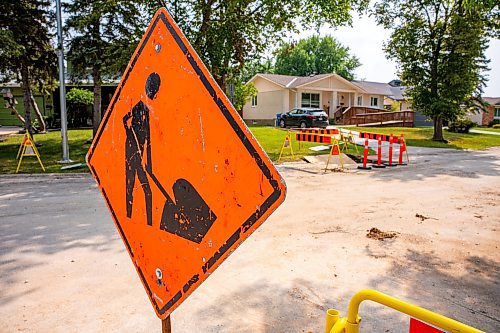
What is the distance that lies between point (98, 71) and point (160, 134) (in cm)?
1655

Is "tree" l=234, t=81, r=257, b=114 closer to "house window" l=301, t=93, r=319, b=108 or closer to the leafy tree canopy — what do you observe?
"house window" l=301, t=93, r=319, b=108

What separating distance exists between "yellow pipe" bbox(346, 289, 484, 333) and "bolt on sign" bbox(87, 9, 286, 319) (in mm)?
572

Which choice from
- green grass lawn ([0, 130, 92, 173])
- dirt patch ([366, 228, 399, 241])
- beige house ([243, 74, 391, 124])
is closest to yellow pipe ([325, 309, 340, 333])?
dirt patch ([366, 228, 399, 241])

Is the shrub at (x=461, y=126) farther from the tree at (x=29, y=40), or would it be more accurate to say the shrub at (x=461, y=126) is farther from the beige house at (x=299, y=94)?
the tree at (x=29, y=40)

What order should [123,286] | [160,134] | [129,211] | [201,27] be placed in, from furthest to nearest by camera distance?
[201,27] → [123,286] → [129,211] → [160,134]

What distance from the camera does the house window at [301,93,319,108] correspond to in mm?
40688

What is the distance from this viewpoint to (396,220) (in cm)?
657

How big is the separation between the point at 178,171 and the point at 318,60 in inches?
3073

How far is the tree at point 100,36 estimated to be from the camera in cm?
1477

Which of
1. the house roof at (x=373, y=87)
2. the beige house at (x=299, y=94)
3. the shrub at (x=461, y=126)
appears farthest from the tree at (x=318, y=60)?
the shrub at (x=461, y=126)

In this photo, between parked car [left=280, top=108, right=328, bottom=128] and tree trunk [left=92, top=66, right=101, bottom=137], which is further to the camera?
parked car [left=280, top=108, right=328, bottom=128]

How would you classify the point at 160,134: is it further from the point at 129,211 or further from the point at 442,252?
the point at 442,252

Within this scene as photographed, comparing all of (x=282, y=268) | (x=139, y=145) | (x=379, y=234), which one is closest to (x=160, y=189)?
(x=139, y=145)

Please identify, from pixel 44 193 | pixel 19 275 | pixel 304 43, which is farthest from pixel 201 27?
pixel 304 43
